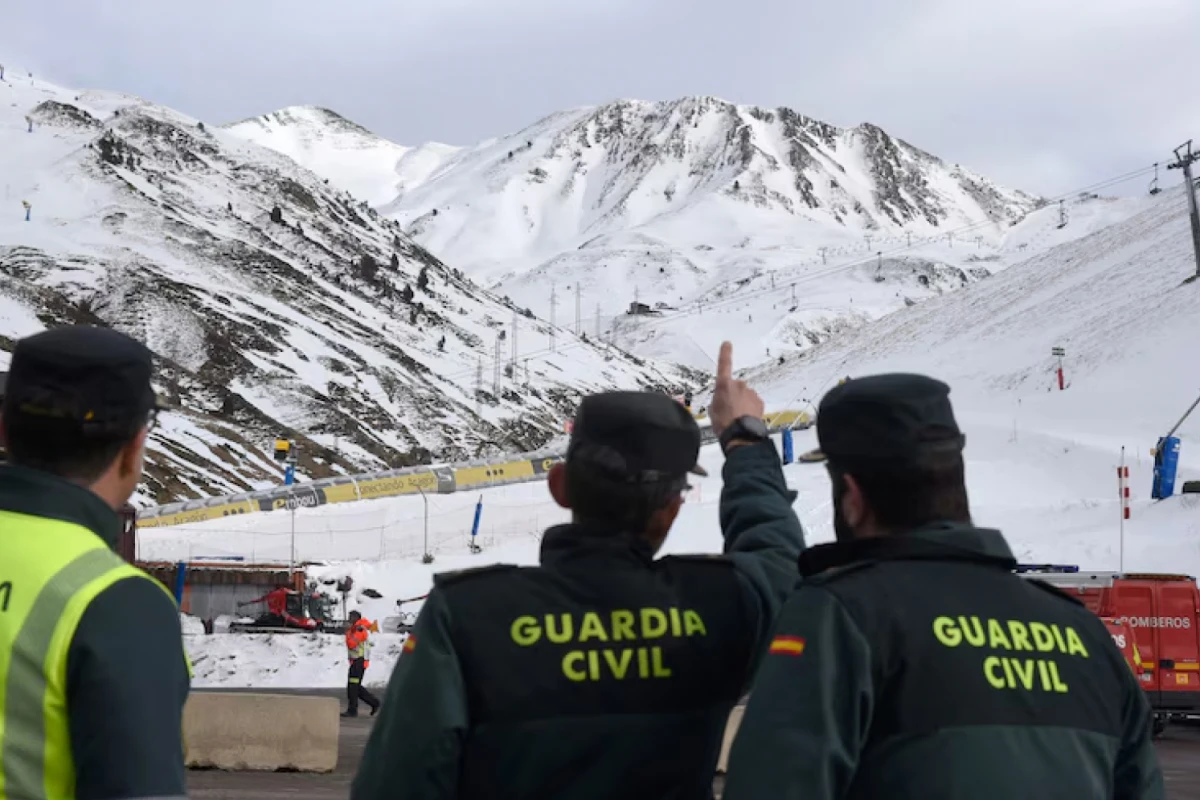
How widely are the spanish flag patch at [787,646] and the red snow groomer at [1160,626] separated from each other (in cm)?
1637

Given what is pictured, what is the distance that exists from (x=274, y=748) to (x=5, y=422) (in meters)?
11.3

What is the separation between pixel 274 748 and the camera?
13328 millimetres

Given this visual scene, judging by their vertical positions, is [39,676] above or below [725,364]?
below

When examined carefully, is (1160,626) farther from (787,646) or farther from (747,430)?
(787,646)

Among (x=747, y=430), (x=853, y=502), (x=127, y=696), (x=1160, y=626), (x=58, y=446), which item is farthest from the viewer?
(x=1160, y=626)

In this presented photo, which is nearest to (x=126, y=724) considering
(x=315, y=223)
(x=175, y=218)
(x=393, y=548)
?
(x=393, y=548)

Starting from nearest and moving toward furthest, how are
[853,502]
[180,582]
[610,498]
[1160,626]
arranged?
1. [853,502]
2. [610,498]
3. [1160,626]
4. [180,582]

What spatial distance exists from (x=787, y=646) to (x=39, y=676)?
4.83 feet

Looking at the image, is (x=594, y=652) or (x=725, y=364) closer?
(x=594, y=652)

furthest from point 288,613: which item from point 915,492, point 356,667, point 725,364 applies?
point 915,492

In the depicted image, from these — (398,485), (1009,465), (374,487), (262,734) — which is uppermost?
(398,485)

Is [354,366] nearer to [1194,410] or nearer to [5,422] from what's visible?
[1194,410]

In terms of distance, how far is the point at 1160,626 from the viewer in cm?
1798

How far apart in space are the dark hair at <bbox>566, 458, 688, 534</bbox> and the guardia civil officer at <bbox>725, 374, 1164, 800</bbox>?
18.1 inches
